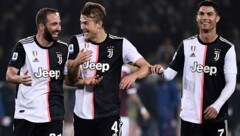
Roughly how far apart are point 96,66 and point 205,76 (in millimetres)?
1259

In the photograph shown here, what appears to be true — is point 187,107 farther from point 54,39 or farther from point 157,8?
point 157,8

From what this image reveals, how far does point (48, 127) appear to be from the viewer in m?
9.80

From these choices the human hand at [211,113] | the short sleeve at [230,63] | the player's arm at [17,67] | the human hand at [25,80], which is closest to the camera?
the human hand at [25,80]

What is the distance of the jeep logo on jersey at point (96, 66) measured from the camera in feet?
32.4

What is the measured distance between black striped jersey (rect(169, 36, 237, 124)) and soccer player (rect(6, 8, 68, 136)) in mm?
1471

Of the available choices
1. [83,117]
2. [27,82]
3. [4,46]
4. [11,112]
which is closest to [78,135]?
[83,117]

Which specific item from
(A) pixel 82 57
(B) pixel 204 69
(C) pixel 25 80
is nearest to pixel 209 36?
(B) pixel 204 69

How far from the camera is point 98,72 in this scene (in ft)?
32.3

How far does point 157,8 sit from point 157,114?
3.22 meters

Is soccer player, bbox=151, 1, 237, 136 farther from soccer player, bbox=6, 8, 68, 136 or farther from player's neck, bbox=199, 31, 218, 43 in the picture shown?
soccer player, bbox=6, 8, 68, 136

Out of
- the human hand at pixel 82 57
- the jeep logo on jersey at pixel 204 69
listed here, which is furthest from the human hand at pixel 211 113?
the human hand at pixel 82 57

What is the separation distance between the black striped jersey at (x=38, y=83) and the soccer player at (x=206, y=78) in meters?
1.15

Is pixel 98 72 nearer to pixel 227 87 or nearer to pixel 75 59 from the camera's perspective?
pixel 75 59

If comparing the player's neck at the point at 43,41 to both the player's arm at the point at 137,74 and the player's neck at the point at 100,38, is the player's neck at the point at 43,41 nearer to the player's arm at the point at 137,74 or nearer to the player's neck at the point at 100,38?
the player's neck at the point at 100,38
